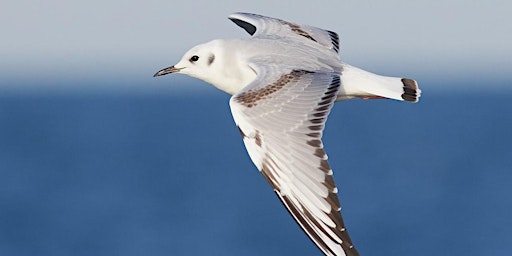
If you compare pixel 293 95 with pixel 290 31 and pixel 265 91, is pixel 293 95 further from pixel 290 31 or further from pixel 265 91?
pixel 290 31

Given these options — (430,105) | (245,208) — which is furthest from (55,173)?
(430,105)

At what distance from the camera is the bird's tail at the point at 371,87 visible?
1007 cm

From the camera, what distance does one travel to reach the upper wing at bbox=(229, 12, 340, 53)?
11.1m

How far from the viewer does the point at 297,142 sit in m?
8.86

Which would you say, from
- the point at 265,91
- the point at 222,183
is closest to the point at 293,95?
the point at 265,91

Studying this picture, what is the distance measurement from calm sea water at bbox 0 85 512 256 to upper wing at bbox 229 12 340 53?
13992 mm

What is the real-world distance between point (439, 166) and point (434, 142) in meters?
3.24

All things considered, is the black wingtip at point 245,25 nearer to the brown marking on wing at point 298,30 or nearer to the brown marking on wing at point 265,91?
the brown marking on wing at point 298,30

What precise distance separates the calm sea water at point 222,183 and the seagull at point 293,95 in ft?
49.3

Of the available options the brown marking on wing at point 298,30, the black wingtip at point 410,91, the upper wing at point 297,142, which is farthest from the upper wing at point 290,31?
the upper wing at point 297,142

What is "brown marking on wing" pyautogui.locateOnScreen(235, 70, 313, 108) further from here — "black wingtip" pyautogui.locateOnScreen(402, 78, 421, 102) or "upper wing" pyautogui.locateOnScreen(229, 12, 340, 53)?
"upper wing" pyautogui.locateOnScreen(229, 12, 340, 53)

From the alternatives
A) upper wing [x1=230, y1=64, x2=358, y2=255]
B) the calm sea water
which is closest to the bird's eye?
upper wing [x1=230, y1=64, x2=358, y2=255]

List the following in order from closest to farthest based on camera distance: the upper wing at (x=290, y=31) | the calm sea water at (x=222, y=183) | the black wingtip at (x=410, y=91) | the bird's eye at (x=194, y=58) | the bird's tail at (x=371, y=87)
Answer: the black wingtip at (x=410, y=91), the bird's tail at (x=371, y=87), the bird's eye at (x=194, y=58), the upper wing at (x=290, y=31), the calm sea water at (x=222, y=183)

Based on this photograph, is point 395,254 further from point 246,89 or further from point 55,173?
point 246,89
